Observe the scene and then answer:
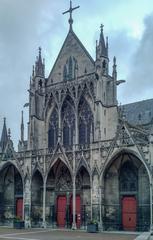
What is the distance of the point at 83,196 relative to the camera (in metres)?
33.6

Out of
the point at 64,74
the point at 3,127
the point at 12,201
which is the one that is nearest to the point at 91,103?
the point at 64,74

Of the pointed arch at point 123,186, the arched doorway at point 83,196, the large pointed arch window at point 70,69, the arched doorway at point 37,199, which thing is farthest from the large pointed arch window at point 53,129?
the pointed arch at point 123,186

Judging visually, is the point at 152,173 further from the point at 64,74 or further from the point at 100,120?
the point at 64,74

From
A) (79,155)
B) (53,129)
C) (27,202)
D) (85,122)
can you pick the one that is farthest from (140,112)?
(27,202)

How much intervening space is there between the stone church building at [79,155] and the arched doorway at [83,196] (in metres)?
0.08

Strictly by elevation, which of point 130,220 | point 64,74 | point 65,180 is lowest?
point 130,220

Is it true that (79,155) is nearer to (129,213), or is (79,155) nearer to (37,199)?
(129,213)

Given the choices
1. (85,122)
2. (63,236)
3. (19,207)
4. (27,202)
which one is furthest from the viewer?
(19,207)

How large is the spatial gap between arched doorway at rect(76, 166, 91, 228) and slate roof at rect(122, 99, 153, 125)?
914 centimetres

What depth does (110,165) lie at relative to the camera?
103 feet

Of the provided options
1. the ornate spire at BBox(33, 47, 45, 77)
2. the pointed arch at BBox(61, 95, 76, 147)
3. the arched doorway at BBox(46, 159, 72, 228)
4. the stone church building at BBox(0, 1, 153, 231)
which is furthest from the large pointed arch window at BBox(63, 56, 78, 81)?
the arched doorway at BBox(46, 159, 72, 228)

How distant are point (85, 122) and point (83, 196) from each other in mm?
6354

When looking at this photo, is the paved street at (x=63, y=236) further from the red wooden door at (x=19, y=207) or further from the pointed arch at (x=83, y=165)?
the red wooden door at (x=19, y=207)

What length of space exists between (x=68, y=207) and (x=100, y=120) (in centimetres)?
738
